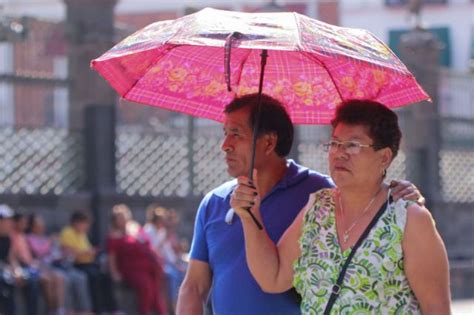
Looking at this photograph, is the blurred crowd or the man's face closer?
the man's face

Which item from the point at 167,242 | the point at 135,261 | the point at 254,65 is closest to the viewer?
the point at 254,65

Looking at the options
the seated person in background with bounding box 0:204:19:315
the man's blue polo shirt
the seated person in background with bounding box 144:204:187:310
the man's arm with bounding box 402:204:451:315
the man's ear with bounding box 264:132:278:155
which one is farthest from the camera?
the seated person in background with bounding box 144:204:187:310

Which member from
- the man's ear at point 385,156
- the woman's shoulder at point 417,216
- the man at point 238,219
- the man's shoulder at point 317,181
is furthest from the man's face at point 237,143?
the woman's shoulder at point 417,216

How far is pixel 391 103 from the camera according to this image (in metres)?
6.29

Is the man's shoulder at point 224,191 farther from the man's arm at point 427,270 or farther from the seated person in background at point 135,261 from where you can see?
the seated person in background at point 135,261

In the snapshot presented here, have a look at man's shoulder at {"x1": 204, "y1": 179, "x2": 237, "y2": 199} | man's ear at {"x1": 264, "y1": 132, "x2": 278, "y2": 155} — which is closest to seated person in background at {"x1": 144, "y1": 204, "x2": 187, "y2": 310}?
man's shoulder at {"x1": 204, "y1": 179, "x2": 237, "y2": 199}

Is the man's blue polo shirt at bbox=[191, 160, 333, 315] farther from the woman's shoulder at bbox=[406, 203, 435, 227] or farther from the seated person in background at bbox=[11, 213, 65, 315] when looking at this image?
the seated person in background at bbox=[11, 213, 65, 315]

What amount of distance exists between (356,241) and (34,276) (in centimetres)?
1138

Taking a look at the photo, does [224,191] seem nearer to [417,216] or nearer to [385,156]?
[385,156]

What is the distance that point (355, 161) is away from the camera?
5562 millimetres

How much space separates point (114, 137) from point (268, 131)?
43.1ft

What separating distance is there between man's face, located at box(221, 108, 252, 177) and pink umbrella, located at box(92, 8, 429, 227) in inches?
5.4

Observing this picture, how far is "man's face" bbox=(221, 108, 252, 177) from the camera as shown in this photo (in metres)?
6.07

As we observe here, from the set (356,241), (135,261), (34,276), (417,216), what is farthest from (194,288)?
(135,261)
